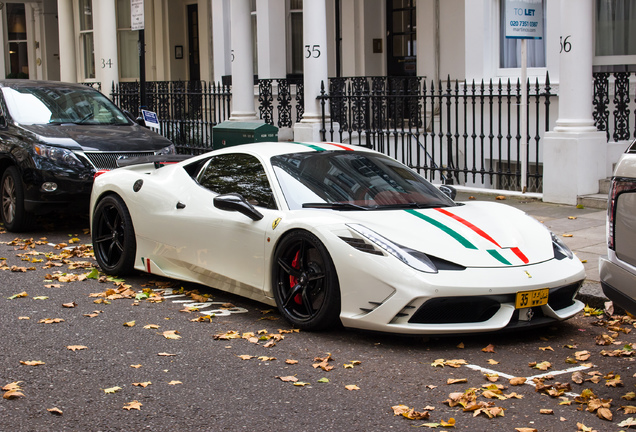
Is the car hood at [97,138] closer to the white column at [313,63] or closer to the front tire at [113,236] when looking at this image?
the front tire at [113,236]

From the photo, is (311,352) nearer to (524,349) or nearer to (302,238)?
(302,238)

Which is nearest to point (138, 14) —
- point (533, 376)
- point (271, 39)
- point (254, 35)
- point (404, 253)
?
point (271, 39)

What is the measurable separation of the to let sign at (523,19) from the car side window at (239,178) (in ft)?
19.7

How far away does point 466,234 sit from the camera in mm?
6199

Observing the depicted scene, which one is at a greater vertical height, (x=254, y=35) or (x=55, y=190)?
(x=254, y=35)

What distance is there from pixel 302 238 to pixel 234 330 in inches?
35.2

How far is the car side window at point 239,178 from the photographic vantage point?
275 inches

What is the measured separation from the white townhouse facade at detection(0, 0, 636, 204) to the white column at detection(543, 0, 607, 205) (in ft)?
0.04

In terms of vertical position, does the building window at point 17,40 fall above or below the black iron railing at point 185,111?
above

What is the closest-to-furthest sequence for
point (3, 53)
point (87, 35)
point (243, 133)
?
point (243, 133) < point (87, 35) < point (3, 53)

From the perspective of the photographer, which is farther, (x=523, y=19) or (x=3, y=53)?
(x=3, y=53)

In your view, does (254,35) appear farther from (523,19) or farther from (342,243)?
(342,243)

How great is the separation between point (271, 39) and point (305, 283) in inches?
545

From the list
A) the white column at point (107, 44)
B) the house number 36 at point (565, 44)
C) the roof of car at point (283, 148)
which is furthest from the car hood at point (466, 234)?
the white column at point (107, 44)
